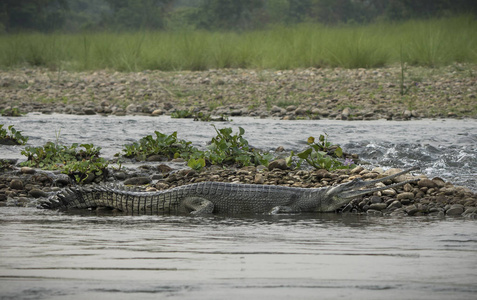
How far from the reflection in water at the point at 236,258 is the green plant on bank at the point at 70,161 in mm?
1535

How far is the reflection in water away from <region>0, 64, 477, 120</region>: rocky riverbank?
7.97 m

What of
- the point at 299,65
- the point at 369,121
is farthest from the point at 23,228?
the point at 299,65

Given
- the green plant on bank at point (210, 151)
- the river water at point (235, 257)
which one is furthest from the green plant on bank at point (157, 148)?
the river water at point (235, 257)

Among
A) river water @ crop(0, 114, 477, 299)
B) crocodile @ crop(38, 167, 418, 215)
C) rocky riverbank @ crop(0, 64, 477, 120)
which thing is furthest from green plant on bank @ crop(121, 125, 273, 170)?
rocky riverbank @ crop(0, 64, 477, 120)

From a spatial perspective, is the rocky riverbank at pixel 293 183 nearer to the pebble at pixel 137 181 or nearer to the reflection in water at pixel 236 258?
the pebble at pixel 137 181

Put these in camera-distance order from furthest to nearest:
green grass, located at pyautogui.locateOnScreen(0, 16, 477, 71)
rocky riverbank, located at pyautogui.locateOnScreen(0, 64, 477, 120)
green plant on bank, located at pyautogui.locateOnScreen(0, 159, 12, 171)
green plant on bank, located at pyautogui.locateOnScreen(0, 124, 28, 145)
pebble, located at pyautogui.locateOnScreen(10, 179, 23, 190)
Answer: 1. green grass, located at pyautogui.locateOnScreen(0, 16, 477, 71)
2. rocky riverbank, located at pyautogui.locateOnScreen(0, 64, 477, 120)
3. green plant on bank, located at pyautogui.locateOnScreen(0, 124, 28, 145)
4. green plant on bank, located at pyautogui.locateOnScreen(0, 159, 12, 171)
5. pebble, located at pyautogui.locateOnScreen(10, 179, 23, 190)

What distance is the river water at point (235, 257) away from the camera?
2.86 meters

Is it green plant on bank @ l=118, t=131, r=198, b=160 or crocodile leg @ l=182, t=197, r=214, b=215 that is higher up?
green plant on bank @ l=118, t=131, r=198, b=160

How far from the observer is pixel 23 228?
477 centimetres

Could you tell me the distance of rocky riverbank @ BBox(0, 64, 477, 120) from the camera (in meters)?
13.4

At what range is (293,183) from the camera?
22.5 feet

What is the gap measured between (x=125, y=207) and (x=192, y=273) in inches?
122

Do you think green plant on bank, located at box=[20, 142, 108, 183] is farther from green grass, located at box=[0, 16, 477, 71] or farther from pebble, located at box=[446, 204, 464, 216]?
green grass, located at box=[0, 16, 477, 71]

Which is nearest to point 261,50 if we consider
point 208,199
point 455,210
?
point 208,199
